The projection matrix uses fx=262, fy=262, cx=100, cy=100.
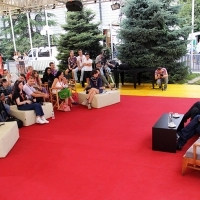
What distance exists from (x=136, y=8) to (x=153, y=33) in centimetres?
122

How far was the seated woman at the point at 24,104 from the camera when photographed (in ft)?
19.3

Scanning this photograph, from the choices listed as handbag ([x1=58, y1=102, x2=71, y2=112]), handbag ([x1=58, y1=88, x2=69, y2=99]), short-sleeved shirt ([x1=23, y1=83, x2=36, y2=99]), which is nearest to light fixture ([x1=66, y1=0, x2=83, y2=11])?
handbag ([x1=58, y1=88, x2=69, y2=99])

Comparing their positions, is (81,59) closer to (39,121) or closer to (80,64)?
(80,64)

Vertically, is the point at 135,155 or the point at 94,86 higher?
the point at 94,86

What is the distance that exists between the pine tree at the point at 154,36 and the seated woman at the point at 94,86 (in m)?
3.40

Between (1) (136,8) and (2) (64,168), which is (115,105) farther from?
(1) (136,8)

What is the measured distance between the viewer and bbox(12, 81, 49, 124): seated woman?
19.3ft

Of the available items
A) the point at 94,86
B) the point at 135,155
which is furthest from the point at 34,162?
the point at 94,86

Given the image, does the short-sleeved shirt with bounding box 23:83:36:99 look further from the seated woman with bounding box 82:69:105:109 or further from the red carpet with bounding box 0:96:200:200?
the seated woman with bounding box 82:69:105:109

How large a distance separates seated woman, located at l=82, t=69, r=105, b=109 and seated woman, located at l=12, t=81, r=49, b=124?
1561 mm

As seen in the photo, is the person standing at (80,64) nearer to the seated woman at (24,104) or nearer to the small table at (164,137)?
the seated woman at (24,104)

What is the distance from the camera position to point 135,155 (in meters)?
4.21

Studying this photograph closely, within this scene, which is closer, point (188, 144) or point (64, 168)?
point (64, 168)

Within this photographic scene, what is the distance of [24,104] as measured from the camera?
5.94 meters
